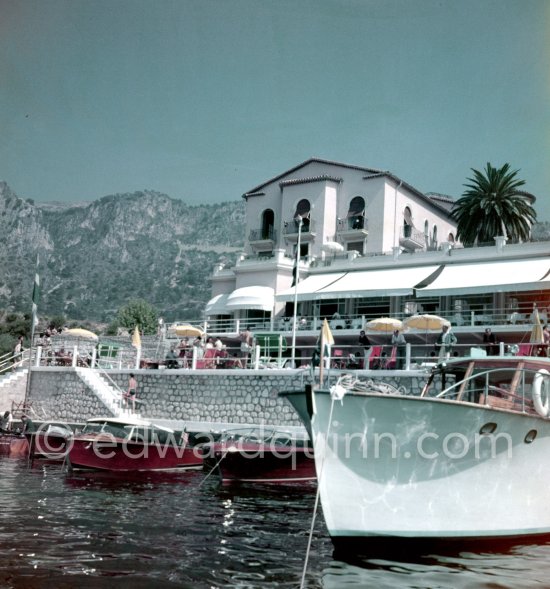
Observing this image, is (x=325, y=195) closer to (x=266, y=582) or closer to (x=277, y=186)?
(x=277, y=186)

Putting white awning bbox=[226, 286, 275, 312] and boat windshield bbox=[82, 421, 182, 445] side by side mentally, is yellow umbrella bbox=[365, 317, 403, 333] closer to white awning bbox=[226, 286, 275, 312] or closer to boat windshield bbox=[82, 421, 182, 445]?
boat windshield bbox=[82, 421, 182, 445]

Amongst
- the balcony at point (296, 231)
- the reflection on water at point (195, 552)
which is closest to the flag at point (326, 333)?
the reflection on water at point (195, 552)

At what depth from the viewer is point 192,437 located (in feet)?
75.3

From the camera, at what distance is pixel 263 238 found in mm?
40812

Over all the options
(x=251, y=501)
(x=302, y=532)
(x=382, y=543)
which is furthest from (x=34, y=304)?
(x=382, y=543)

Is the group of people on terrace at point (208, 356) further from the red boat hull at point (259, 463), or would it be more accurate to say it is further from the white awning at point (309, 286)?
the red boat hull at point (259, 463)

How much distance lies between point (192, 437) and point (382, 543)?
14.0 metres

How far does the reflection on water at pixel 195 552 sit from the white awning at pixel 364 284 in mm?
16364

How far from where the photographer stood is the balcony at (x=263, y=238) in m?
40.6

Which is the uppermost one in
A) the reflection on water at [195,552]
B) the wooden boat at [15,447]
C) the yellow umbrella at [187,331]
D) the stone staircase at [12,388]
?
the yellow umbrella at [187,331]

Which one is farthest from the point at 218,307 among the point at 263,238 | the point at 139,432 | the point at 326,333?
the point at 326,333

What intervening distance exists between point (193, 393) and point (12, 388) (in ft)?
32.1

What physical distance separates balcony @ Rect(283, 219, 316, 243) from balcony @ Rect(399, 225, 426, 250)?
503cm

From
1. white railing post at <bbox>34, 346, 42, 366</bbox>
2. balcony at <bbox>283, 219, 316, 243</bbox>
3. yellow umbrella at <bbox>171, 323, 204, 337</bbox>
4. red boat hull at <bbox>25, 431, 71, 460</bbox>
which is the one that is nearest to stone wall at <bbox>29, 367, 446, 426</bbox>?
white railing post at <bbox>34, 346, 42, 366</bbox>
